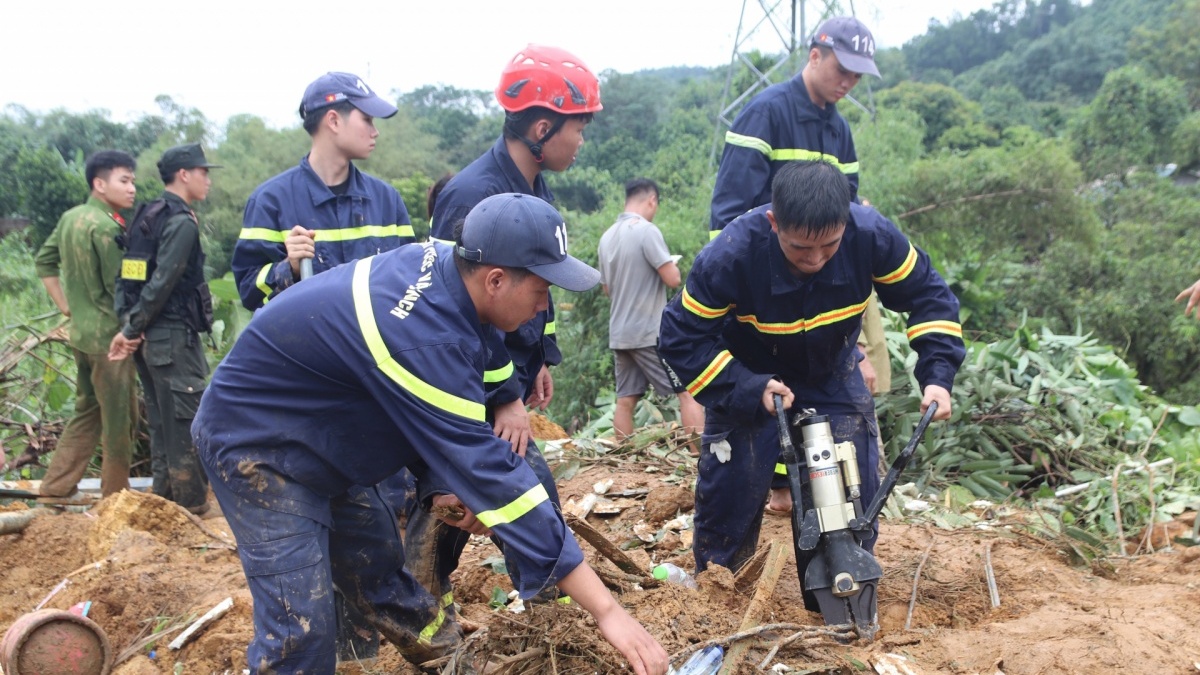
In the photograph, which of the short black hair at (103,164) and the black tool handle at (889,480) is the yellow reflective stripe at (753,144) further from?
the short black hair at (103,164)

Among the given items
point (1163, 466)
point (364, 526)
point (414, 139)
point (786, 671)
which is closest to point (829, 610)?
point (786, 671)

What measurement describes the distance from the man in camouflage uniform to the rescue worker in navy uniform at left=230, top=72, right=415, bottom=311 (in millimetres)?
2243

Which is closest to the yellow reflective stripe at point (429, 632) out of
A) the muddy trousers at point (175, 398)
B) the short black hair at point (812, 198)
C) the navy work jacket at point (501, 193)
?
the navy work jacket at point (501, 193)

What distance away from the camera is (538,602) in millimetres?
3152

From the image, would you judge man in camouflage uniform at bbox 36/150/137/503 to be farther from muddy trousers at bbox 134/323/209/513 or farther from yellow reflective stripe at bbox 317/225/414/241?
yellow reflective stripe at bbox 317/225/414/241

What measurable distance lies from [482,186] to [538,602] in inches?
60.3

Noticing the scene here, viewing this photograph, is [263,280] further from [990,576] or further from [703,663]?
[990,576]

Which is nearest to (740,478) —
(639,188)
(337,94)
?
(337,94)

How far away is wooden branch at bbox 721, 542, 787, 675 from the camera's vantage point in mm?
2746

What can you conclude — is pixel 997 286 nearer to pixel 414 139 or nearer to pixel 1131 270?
pixel 1131 270

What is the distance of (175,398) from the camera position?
5.50 m

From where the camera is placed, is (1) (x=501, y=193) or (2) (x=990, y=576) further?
(2) (x=990, y=576)

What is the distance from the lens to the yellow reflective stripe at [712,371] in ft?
11.3

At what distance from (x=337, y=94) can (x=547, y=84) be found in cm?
112
